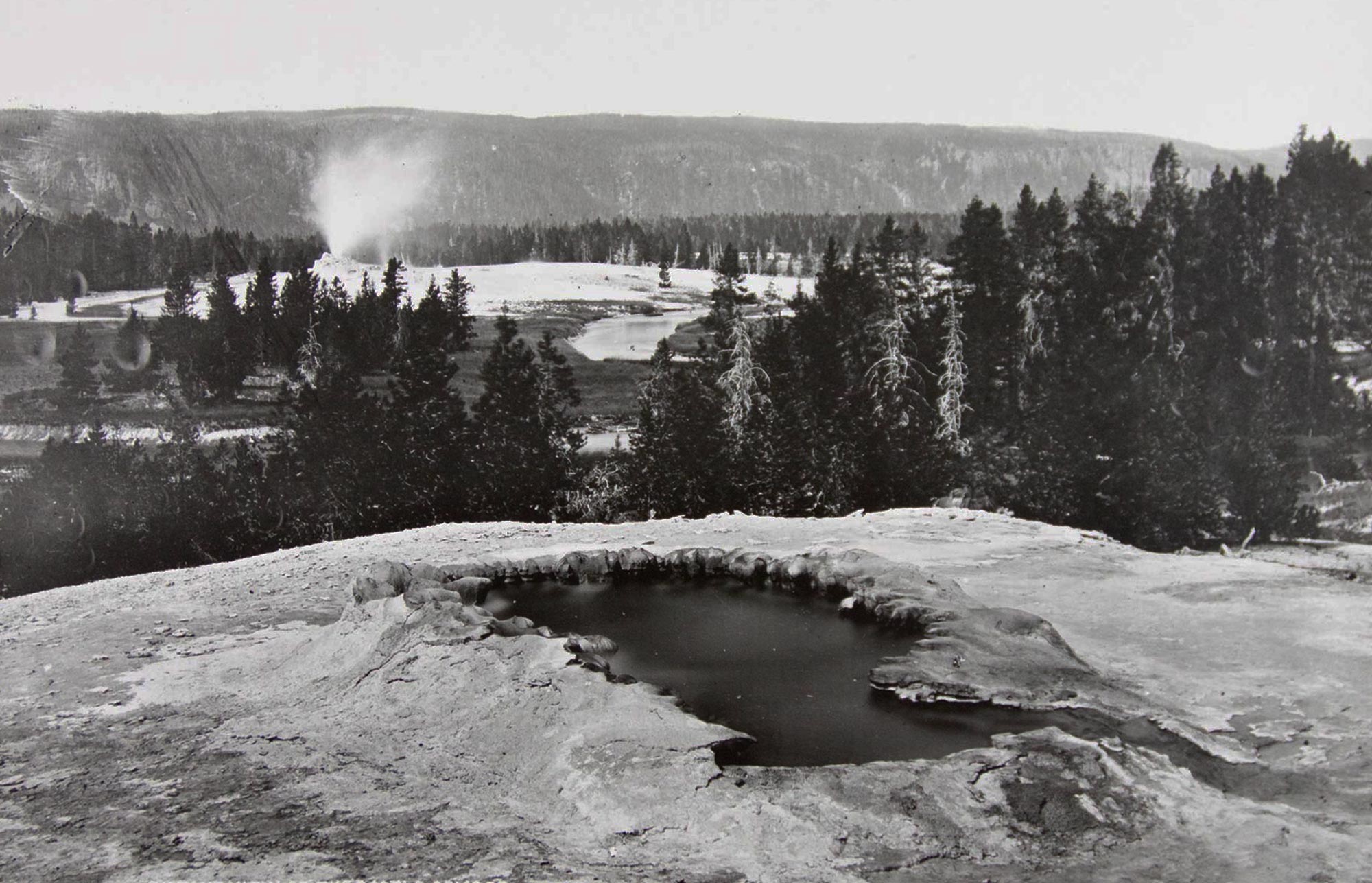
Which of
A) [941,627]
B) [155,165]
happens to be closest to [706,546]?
[941,627]

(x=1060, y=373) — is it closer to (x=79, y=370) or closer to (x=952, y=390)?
(x=952, y=390)

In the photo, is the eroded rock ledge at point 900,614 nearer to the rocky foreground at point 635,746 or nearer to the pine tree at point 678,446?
the rocky foreground at point 635,746

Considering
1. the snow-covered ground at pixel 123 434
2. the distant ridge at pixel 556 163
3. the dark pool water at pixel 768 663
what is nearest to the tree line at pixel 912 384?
the snow-covered ground at pixel 123 434

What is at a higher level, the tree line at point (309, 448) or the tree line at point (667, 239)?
the tree line at point (667, 239)

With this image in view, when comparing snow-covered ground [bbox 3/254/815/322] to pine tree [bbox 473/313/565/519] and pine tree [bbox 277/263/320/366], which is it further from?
pine tree [bbox 473/313/565/519]

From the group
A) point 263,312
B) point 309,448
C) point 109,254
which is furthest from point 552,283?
point 109,254

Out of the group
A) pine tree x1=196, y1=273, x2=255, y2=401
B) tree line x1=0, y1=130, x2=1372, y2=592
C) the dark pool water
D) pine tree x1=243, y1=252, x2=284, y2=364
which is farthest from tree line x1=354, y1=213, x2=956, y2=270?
the dark pool water
